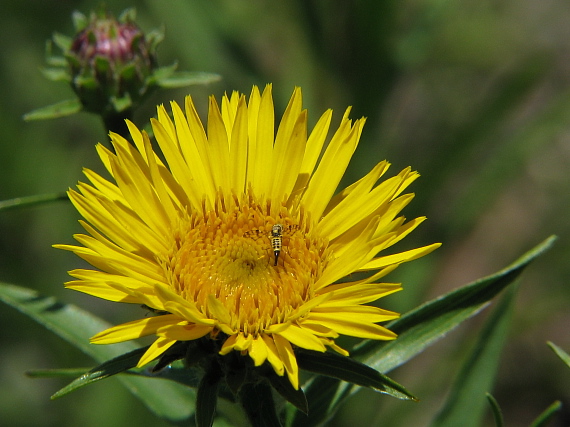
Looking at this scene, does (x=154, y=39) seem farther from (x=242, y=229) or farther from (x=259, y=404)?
(x=259, y=404)

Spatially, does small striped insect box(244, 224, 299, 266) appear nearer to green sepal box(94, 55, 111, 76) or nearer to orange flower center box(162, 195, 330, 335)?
orange flower center box(162, 195, 330, 335)

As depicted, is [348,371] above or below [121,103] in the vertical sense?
below

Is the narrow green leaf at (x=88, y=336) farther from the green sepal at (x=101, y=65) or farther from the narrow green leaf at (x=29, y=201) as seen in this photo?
the green sepal at (x=101, y=65)

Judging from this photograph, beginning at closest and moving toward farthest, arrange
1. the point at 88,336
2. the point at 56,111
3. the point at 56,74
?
1. the point at 88,336
2. the point at 56,111
3. the point at 56,74

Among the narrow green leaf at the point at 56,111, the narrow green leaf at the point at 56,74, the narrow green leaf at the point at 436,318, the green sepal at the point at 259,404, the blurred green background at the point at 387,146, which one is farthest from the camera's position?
the blurred green background at the point at 387,146

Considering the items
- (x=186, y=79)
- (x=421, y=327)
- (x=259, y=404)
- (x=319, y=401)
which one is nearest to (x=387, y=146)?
(x=186, y=79)

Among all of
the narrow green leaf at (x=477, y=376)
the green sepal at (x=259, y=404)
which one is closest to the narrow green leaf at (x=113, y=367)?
the green sepal at (x=259, y=404)

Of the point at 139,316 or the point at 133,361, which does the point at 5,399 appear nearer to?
the point at 139,316

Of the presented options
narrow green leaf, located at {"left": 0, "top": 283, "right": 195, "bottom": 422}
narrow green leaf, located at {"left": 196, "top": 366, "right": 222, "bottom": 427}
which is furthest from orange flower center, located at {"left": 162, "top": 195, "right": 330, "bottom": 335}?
narrow green leaf, located at {"left": 0, "top": 283, "right": 195, "bottom": 422}
